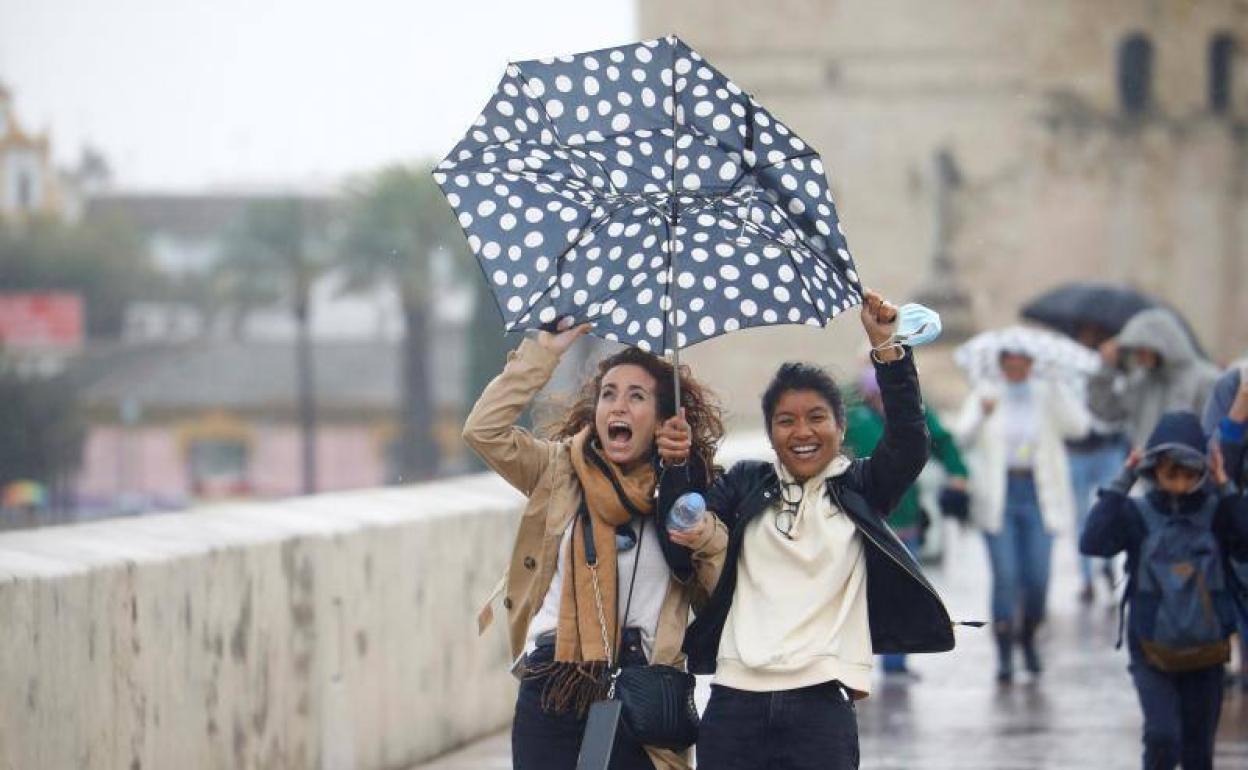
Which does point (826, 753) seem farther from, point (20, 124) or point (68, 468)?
point (20, 124)

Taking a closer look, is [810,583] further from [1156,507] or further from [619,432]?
[1156,507]

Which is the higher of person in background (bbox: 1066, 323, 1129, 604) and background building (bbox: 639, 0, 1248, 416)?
background building (bbox: 639, 0, 1248, 416)

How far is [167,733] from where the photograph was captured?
774 cm

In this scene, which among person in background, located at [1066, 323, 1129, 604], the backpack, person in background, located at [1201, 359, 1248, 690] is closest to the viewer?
the backpack

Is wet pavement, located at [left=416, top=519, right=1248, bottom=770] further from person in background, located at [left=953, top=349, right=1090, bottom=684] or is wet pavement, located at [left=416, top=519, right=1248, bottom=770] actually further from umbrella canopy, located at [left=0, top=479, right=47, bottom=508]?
umbrella canopy, located at [left=0, top=479, right=47, bottom=508]

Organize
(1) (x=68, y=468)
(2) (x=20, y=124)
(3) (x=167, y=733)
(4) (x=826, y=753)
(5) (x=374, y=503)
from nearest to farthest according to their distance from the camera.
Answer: (4) (x=826, y=753) → (3) (x=167, y=733) → (5) (x=374, y=503) → (1) (x=68, y=468) → (2) (x=20, y=124)

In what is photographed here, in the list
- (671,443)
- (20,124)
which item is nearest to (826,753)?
(671,443)

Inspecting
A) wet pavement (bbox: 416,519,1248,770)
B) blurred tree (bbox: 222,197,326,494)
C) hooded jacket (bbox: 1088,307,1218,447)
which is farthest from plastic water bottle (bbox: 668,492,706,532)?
blurred tree (bbox: 222,197,326,494)

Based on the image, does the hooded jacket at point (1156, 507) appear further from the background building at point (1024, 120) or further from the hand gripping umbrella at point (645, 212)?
the background building at point (1024, 120)

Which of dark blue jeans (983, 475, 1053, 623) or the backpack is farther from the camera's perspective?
dark blue jeans (983, 475, 1053, 623)

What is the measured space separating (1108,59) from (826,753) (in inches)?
2303

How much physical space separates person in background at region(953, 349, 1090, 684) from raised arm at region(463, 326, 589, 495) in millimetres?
6548

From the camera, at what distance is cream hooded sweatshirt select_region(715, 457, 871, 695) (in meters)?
6.10

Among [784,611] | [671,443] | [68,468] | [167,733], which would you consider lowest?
[68,468]
